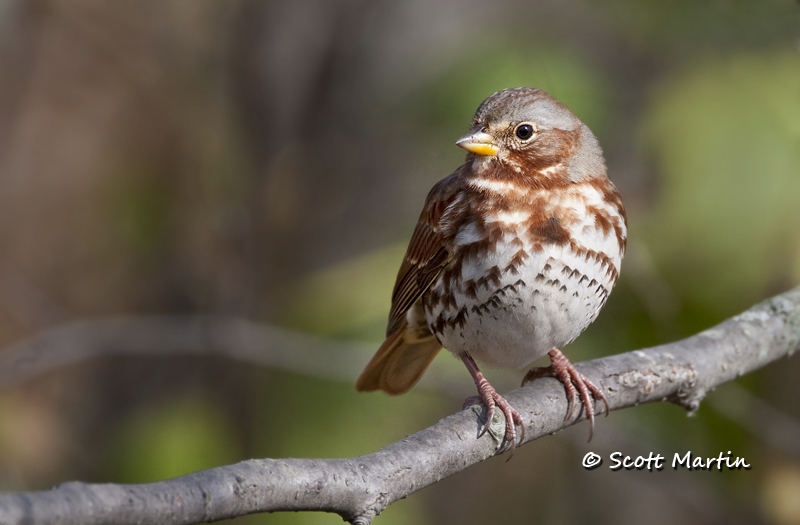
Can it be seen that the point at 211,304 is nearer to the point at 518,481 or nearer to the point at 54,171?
the point at 54,171

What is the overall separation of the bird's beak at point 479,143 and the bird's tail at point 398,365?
982 mm

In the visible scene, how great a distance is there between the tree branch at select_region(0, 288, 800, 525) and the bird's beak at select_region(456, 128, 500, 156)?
0.85 m

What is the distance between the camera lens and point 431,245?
331 cm

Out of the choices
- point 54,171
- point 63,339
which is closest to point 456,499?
point 63,339

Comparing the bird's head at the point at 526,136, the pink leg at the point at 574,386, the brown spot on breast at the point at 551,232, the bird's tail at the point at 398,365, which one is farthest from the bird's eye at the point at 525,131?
the bird's tail at the point at 398,365

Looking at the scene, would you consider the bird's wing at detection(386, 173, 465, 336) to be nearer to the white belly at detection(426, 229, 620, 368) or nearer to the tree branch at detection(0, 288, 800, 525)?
the white belly at detection(426, 229, 620, 368)

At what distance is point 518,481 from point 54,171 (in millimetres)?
4004

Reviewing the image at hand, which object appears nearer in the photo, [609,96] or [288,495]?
[288,495]

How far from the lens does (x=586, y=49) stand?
18.5ft

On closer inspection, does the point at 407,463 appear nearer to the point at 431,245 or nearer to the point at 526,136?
the point at 431,245

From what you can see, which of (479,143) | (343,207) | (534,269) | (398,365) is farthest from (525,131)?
(343,207)

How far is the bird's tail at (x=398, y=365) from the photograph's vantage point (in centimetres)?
376

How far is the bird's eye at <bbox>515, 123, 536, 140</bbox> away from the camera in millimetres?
3096

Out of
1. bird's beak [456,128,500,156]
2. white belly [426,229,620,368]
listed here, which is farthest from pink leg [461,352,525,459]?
bird's beak [456,128,500,156]
